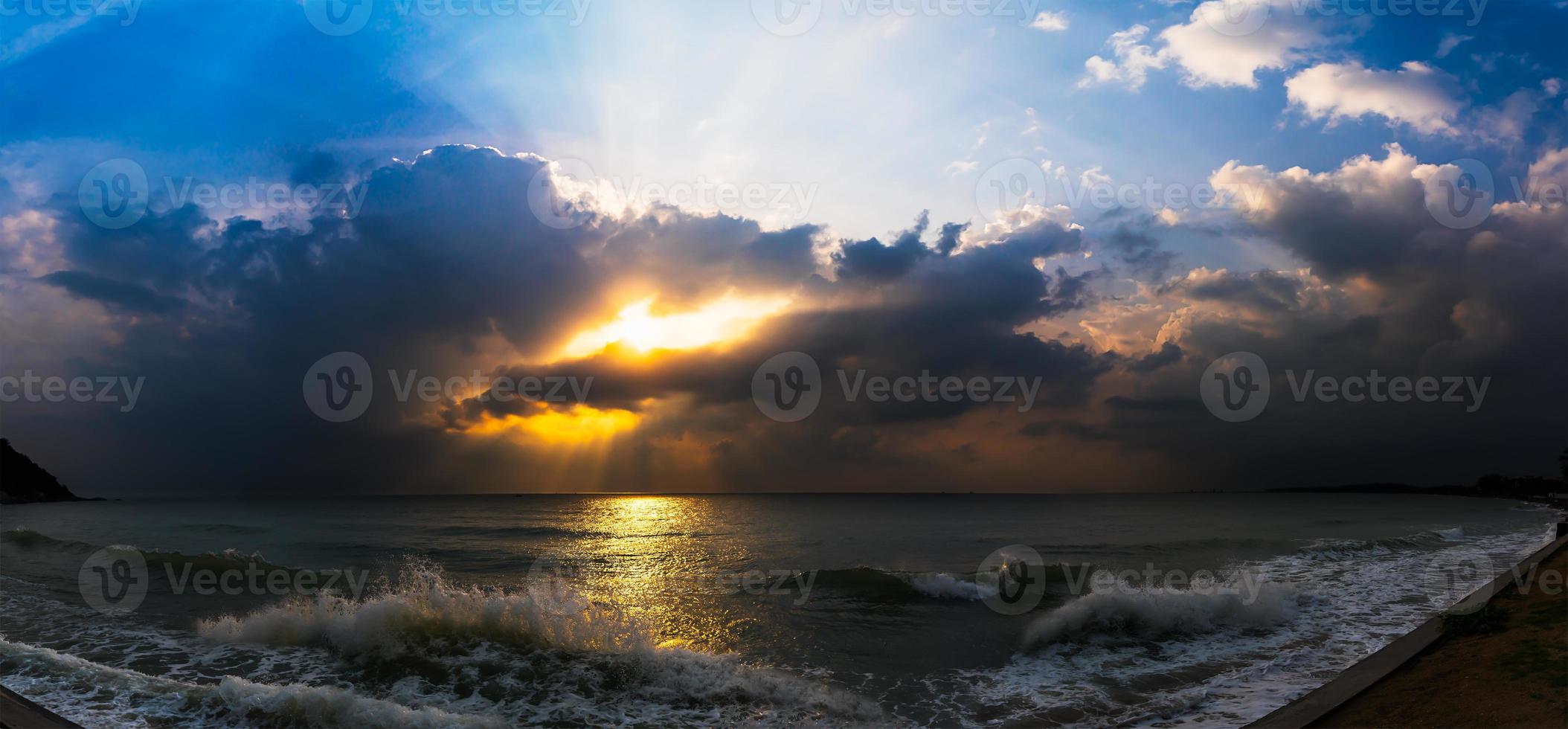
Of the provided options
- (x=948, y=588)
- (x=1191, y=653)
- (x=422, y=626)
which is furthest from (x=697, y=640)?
(x=1191, y=653)

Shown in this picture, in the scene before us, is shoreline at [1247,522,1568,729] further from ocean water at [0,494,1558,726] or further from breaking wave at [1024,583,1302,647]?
breaking wave at [1024,583,1302,647]

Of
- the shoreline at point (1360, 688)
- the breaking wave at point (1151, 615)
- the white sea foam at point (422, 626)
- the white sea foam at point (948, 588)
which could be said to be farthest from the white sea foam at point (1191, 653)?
the white sea foam at point (422, 626)

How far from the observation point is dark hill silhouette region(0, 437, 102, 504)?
109688 mm

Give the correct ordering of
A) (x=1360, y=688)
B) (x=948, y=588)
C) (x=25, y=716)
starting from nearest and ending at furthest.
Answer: (x=25, y=716)
(x=1360, y=688)
(x=948, y=588)

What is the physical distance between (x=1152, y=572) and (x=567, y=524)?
167 ft

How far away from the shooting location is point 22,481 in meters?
117

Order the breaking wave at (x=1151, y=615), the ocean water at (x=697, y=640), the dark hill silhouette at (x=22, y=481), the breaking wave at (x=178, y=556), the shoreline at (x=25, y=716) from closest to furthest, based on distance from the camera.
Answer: the shoreline at (x=25, y=716) < the ocean water at (x=697, y=640) < the breaking wave at (x=1151, y=615) < the breaking wave at (x=178, y=556) < the dark hill silhouette at (x=22, y=481)

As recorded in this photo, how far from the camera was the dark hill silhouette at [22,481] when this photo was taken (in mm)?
109688

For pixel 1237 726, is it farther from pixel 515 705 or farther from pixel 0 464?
pixel 0 464

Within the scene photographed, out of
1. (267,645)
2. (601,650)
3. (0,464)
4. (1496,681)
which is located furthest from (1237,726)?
(0,464)

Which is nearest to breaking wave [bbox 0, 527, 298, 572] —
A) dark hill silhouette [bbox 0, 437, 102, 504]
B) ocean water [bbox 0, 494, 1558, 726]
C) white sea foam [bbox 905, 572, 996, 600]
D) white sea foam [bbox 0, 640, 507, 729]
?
ocean water [bbox 0, 494, 1558, 726]

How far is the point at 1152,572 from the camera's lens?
82.0 ft

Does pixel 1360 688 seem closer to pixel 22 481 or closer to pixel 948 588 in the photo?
pixel 948 588

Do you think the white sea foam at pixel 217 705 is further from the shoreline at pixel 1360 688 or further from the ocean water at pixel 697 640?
the shoreline at pixel 1360 688
